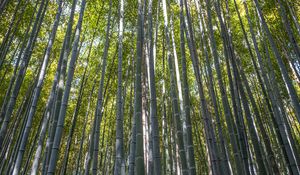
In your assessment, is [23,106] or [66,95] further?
[23,106]

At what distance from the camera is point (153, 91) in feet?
8.43

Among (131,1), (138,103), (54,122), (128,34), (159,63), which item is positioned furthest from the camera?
(159,63)

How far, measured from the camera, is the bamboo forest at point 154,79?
2869 mm

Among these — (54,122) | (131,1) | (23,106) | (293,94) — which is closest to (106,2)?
(131,1)

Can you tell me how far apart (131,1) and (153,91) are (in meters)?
3.94

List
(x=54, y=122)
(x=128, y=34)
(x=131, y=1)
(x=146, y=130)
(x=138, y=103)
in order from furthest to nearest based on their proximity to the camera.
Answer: (x=128, y=34) < (x=131, y=1) < (x=146, y=130) < (x=54, y=122) < (x=138, y=103)

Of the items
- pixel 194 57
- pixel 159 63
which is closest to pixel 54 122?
pixel 194 57

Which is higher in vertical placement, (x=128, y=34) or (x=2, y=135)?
(x=128, y=34)

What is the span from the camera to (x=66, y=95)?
2.47 m

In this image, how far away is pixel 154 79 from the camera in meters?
2.66

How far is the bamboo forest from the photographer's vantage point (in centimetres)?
287

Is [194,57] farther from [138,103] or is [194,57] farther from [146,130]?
[146,130]

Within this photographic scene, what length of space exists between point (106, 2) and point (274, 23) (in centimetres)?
397

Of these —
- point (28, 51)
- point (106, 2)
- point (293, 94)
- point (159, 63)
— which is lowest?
point (293, 94)
